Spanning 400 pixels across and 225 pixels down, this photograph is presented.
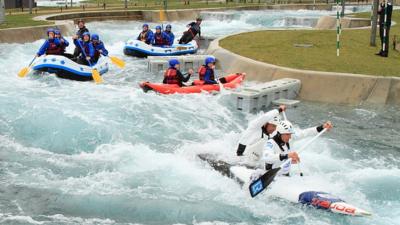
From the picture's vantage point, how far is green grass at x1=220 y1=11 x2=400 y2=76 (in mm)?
16625

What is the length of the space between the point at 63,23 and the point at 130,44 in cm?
733

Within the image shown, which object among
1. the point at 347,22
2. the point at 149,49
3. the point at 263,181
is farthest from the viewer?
the point at 347,22

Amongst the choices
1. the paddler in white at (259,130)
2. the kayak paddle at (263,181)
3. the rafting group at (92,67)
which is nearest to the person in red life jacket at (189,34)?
the rafting group at (92,67)

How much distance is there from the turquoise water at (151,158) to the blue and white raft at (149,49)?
15.8 ft

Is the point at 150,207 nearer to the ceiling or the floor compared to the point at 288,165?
nearer to the floor

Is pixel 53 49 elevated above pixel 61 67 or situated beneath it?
elevated above

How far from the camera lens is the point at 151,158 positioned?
430 inches

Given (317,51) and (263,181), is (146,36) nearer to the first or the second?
(317,51)

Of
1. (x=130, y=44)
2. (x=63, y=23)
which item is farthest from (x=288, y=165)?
(x=63, y=23)

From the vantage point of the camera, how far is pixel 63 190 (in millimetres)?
9266

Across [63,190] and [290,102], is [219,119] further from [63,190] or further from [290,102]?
[63,190]

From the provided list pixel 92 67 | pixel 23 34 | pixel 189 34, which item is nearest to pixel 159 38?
pixel 189 34

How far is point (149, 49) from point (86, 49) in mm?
4223

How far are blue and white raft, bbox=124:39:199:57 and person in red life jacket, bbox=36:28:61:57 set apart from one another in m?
4.60
